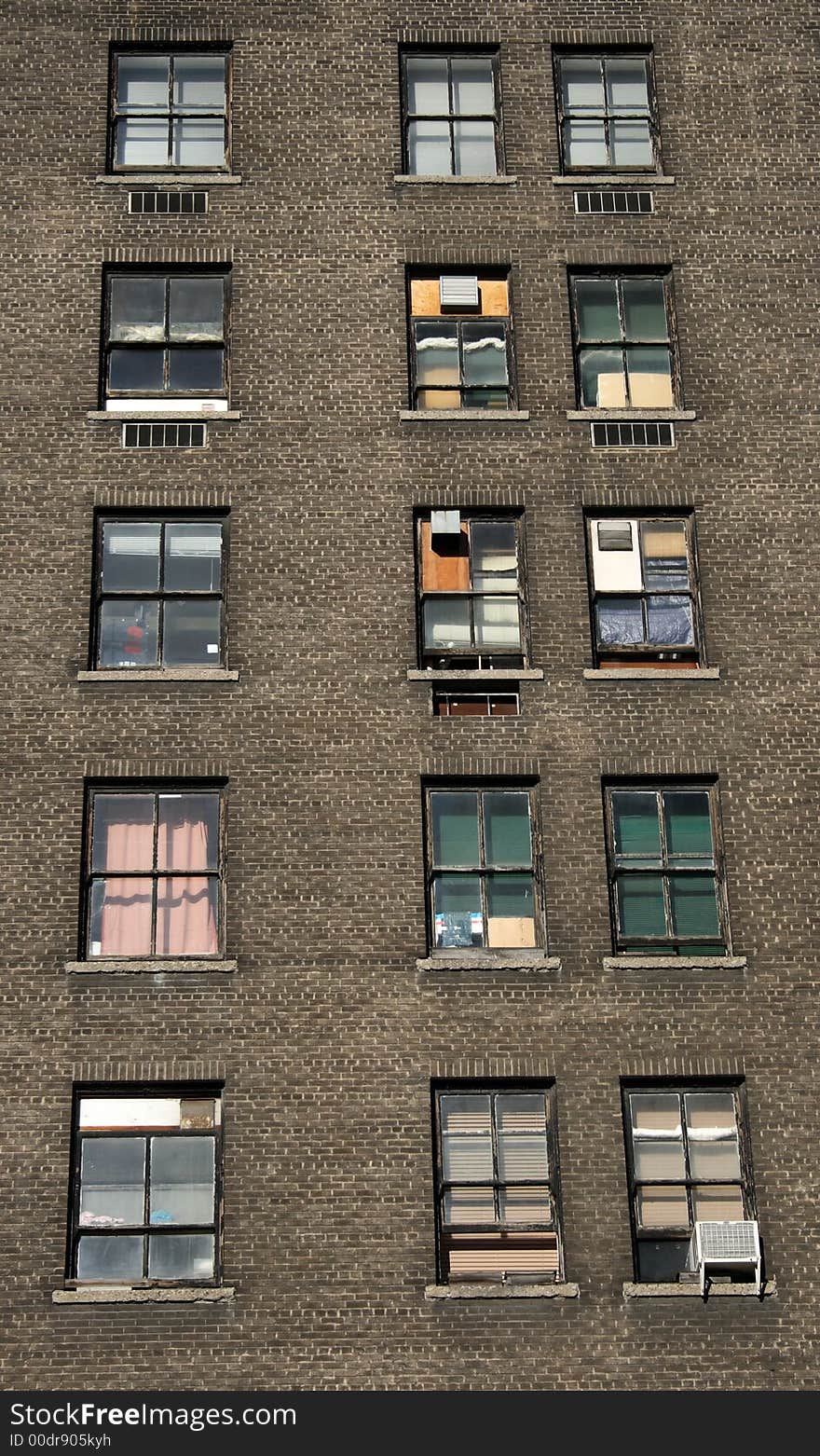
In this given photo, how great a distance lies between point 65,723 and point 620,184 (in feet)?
35.8

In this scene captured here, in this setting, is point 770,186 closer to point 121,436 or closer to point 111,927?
point 121,436

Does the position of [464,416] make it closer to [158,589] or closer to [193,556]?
[193,556]

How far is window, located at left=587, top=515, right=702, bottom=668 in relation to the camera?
26625 mm

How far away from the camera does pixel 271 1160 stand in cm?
2366

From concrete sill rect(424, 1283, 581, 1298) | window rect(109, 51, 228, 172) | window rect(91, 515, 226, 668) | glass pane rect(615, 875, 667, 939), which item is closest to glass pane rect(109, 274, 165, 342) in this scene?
window rect(109, 51, 228, 172)

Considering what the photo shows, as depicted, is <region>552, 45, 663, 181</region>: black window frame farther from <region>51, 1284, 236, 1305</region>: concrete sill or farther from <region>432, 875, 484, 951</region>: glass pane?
<region>51, 1284, 236, 1305</region>: concrete sill

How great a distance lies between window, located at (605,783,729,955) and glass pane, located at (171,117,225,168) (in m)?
10.8

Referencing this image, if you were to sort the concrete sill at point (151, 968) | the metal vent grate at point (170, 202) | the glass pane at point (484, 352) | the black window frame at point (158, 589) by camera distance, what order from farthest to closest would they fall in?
1. the metal vent grate at point (170, 202)
2. the glass pane at point (484, 352)
3. the black window frame at point (158, 589)
4. the concrete sill at point (151, 968)

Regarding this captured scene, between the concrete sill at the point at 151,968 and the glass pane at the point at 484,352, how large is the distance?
28.7 feet

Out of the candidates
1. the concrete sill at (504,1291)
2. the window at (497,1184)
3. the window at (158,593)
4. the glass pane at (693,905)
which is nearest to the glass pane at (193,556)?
the window at (158,593)

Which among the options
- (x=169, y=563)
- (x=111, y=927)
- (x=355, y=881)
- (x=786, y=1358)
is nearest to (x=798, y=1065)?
(x=786, y=1358)

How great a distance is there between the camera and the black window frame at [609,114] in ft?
96.2

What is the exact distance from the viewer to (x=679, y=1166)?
2409 centimetres

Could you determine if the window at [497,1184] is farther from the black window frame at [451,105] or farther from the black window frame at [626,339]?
the black window frame at [451,105]
